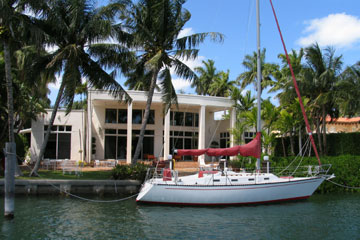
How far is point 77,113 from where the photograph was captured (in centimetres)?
2873

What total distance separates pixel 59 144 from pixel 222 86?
69.0ft

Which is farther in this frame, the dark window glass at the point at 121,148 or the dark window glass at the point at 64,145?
the dark window glass at the point at 121,148

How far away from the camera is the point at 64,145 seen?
28.5m

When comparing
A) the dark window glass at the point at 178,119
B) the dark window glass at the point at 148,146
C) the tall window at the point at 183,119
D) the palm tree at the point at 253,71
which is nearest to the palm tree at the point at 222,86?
the palm tree at the point at 253,71

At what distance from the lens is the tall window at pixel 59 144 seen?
28406 mm

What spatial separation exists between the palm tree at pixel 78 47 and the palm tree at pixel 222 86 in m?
21.4

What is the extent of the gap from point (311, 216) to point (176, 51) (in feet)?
39.3

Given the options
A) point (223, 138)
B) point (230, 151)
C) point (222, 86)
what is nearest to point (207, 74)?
point (222, 86)

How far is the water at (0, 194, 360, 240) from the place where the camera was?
37.3 ft

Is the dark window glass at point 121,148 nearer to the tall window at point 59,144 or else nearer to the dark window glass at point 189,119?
the tall window at point 59,144

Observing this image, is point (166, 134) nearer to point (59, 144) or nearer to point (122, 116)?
point (122, 116)

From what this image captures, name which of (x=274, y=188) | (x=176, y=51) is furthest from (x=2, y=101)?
(x=274, y=188)

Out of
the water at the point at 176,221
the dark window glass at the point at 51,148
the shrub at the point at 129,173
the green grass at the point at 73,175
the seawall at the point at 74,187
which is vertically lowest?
the water at the point at 176,221

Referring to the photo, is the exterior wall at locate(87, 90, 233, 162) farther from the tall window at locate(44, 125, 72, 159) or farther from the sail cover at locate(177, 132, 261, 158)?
the sail cover at locate(177, 132, 261, 158)
